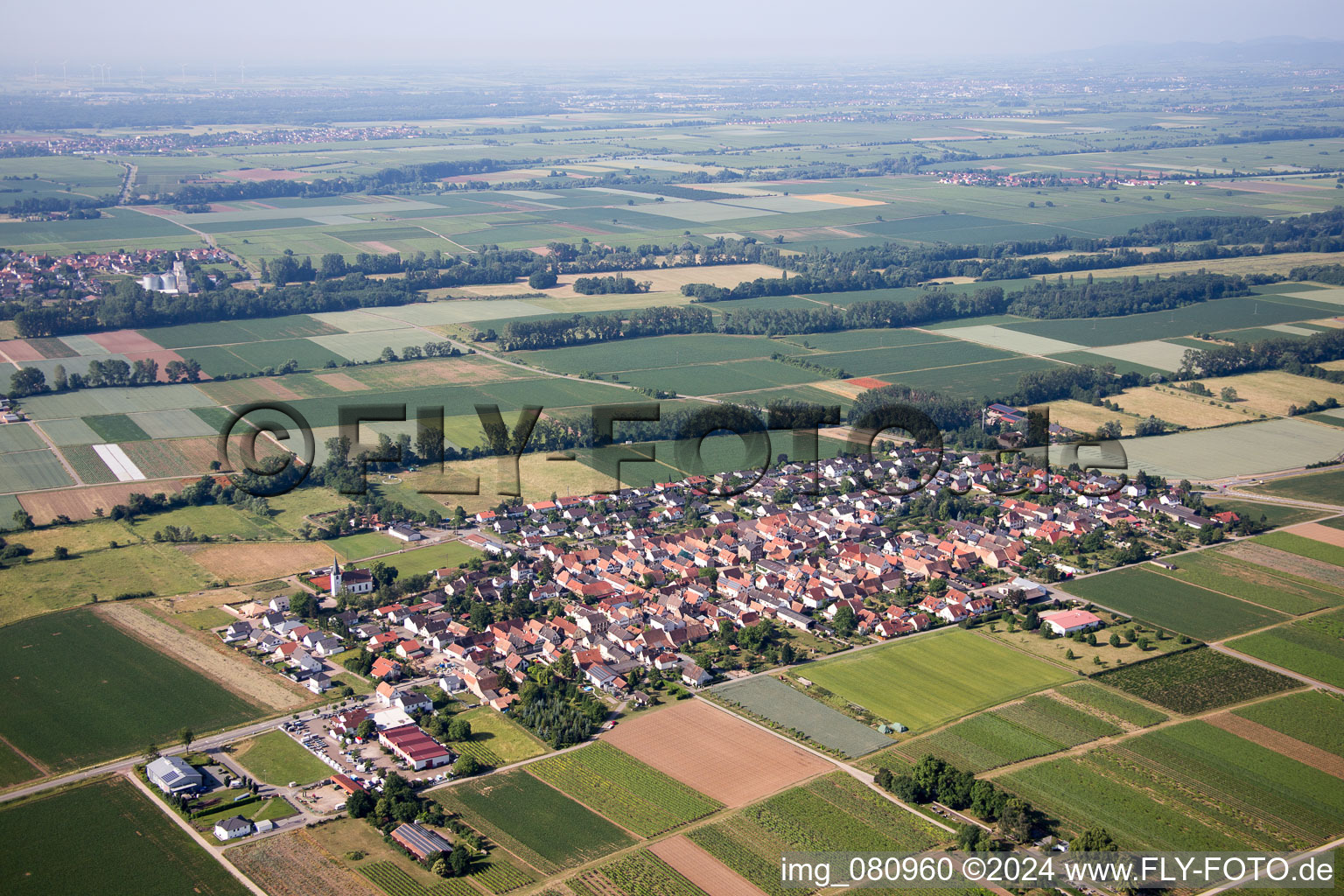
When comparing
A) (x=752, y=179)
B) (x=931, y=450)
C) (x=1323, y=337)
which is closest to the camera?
(x=931, y=450)

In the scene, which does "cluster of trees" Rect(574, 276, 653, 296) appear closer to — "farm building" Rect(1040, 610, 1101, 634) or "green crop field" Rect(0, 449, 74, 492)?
"green crop field" Rect(0, 449, 74, 492)

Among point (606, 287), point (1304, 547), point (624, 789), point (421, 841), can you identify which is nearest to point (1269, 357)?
point (1304, 547)

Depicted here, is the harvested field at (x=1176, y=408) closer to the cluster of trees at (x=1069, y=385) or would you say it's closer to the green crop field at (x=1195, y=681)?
the cluster of trees at (x=1069, y=385)

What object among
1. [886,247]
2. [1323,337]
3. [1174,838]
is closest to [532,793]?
[1174,838]

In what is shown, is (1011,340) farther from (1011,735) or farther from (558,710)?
(558,710)

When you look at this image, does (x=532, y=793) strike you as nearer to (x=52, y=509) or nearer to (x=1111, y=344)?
(x=52, y=509)

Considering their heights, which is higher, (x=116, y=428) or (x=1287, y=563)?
(x=116, y=428)
